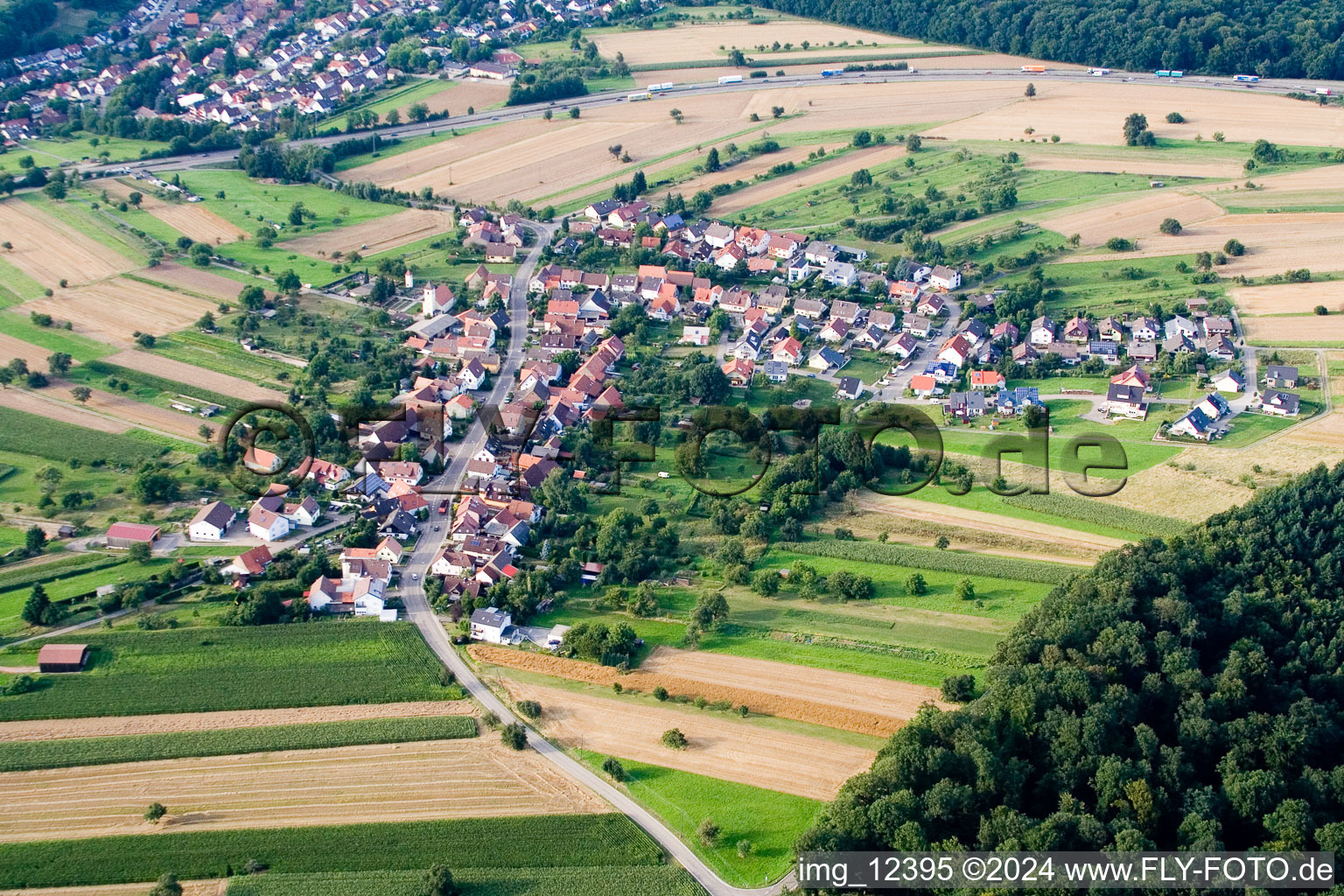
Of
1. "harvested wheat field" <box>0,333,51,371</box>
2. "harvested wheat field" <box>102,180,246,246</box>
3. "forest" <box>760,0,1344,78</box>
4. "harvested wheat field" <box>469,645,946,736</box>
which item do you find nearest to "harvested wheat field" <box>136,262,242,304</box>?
"harvested wheat field" <box>102,180,246,246</box>

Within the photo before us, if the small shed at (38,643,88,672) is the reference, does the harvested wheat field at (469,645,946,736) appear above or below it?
below

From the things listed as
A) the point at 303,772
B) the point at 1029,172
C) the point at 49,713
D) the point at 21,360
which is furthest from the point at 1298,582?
the point at 21,360

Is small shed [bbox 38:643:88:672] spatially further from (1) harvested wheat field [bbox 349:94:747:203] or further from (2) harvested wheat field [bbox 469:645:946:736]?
(1) harvested wheat field [bbox 349:94:747:203]

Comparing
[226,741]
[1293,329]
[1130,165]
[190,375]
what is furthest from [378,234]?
[1293,329]

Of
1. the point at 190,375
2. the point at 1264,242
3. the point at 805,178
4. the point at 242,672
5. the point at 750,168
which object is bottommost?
the point at 242,672

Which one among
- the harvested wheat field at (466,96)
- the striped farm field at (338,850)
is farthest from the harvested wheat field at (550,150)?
the striped farm field at (338,850)

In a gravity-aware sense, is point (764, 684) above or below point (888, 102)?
below

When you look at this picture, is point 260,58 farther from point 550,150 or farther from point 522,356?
point 522,356
